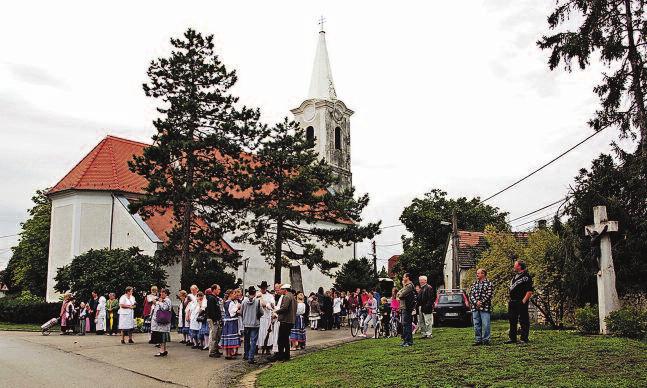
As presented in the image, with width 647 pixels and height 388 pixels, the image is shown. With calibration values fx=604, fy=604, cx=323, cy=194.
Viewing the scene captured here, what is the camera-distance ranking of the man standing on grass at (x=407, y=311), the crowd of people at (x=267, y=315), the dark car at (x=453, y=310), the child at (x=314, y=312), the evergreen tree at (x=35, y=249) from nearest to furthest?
the crowd of people at (x=267, y=315), the man standing on grass at (x=407, y=311), the dark car at (x=453, y=310), the child at (x=314, y=312), the evergreen tree at (x=35, y=249)

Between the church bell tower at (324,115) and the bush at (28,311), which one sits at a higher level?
the church bell tower at (324,115)

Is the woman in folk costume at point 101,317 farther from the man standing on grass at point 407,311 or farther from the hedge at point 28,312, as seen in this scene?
the man standing on grass at point 407,311

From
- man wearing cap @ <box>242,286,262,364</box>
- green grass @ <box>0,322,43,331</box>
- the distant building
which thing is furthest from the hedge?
the distant building

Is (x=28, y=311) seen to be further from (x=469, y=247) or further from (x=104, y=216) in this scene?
(x=469, y=247)

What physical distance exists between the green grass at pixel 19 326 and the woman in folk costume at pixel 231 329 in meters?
14.9

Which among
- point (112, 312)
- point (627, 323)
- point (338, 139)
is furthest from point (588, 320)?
point (338, 139)

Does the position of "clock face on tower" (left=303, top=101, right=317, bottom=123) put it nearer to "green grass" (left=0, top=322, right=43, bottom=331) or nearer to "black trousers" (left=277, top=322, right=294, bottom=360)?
"green grass" (left=0, top=322, right=43, bottom=331)

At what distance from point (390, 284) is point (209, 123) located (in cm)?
2894

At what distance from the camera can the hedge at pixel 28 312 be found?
97.9ft

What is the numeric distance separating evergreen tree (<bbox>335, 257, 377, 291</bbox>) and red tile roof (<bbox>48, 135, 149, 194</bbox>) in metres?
13.9

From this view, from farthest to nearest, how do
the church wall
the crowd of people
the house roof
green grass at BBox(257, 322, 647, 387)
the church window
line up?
the church window → the house roof → the church wall → the crowd of people → green grass at BBox(257, 322, 647, 387)

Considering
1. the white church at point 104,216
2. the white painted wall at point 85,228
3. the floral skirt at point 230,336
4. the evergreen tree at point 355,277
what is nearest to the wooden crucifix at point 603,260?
the floral skirt at point 230,336

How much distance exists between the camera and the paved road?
429 inches

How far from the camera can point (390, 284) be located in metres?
52.8
